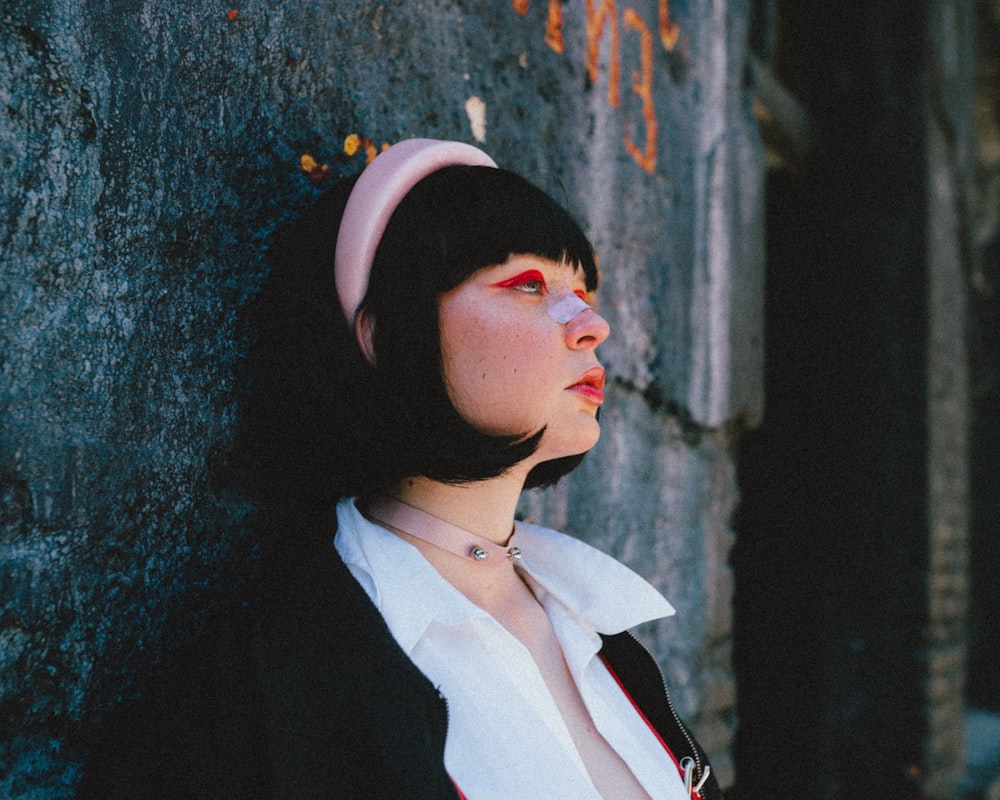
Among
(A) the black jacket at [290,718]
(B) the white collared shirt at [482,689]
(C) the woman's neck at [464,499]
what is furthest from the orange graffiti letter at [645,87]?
(A) the black jacket at [290,718]

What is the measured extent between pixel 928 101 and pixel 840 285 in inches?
38.7

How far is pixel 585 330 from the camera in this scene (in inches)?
47.3

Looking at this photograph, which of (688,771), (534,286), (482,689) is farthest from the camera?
(688,771)

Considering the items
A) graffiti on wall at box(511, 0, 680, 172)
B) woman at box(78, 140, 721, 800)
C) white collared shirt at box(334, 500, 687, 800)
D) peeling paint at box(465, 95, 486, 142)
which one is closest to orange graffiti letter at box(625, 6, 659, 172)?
Result: graffiti on wall at box(511, 0, 680, 172)

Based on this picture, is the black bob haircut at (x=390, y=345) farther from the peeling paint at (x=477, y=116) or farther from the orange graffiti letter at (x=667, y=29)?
the orange graffiti letter at (x=667, y=29)

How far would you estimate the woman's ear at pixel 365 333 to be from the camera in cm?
116

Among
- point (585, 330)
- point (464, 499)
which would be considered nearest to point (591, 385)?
point (585, 330)

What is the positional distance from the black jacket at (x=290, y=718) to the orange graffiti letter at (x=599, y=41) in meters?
1.65

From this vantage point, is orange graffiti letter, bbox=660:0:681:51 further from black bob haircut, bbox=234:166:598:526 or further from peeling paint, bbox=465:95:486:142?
black bob haircut, bbox=234:166:598:526

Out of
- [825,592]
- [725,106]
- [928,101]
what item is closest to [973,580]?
[825,592]

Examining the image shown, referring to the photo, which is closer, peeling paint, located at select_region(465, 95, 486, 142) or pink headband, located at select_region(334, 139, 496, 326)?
pink headband, located at select_region(334, 139, 496, 326)

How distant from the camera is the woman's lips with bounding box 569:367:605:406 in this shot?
1.23 meters

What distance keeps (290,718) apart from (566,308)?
2.10ft

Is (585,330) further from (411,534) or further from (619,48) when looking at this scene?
(619,48)
